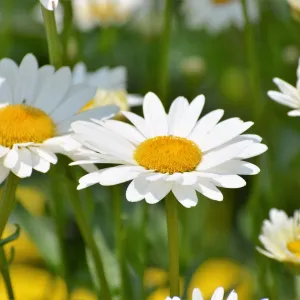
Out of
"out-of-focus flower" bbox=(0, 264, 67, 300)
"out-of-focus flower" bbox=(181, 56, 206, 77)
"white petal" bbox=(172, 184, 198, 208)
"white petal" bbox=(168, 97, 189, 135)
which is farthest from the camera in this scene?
"out-of-focus flower" bbox=(0, 264, 67, 300)

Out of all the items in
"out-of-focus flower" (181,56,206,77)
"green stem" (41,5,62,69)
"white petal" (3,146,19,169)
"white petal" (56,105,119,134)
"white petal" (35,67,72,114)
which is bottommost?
"out-of-focus flower" (181,56,206,77)

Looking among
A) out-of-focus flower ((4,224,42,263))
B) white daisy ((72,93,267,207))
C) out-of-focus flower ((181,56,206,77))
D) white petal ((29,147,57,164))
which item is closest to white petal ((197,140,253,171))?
white daisy ((72,93,267,207))

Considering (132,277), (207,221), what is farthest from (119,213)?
(207,221)

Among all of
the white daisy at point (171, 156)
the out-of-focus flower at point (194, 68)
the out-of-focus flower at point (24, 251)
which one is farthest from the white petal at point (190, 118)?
the out-of-focus flower at point (24, 251)

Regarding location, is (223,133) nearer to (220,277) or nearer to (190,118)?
(190,118)

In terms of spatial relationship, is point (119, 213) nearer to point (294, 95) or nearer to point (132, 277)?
point (132, 277)

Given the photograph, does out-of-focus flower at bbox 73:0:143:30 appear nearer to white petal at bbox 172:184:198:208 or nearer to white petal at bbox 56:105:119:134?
white petal at bbox 56:105:119:134

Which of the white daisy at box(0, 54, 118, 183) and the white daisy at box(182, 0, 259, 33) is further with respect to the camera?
the white daisy at box(182, 0, 259, 33)
